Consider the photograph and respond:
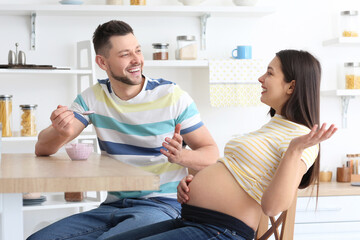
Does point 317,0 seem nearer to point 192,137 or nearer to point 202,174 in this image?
point 192,137

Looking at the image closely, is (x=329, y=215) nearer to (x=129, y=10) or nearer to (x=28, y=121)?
(x=129, y=10)

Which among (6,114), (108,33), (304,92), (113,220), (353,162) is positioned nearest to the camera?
(304,92)

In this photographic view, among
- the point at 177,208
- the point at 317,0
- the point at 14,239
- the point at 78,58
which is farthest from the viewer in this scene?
the point at 317,0

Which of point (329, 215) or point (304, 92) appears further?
point (329, 215)

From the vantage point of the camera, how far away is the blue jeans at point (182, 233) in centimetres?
154

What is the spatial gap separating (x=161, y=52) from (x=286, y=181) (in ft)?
6.67

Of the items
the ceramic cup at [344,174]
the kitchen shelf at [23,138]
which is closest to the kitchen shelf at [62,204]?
the kitchen shelf at [23,138]

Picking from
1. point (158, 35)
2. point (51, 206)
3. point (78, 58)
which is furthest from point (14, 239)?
point (158, 35)

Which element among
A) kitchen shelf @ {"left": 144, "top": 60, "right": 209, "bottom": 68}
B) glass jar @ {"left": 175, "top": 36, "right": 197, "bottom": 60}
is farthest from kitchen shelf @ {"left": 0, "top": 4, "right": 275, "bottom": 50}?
kitchen shelf @ {"left": 144, "top": 60, "right": 209, "bottom": 68}

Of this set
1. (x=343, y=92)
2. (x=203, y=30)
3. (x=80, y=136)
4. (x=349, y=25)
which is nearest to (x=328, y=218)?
(x=343, y=92)

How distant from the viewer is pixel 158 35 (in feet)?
11.7

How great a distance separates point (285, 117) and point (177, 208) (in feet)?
1.52

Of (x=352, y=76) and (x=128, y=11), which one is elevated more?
(x=128, y=11)

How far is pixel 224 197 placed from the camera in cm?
160
